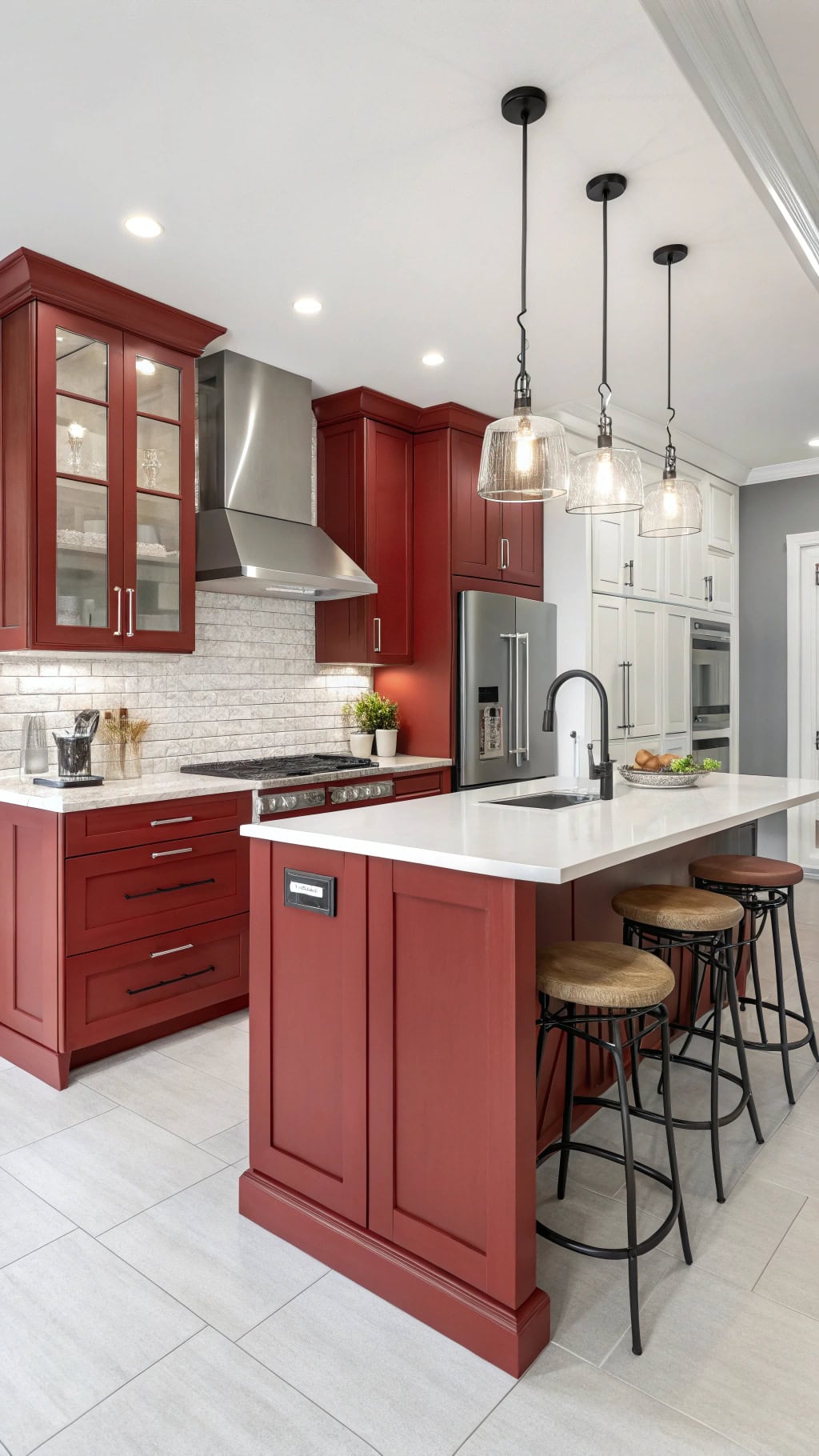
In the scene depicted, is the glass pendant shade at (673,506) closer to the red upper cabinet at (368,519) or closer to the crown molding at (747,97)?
the crown molding at (747,97)

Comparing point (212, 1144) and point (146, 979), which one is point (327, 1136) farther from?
point (146, 979)

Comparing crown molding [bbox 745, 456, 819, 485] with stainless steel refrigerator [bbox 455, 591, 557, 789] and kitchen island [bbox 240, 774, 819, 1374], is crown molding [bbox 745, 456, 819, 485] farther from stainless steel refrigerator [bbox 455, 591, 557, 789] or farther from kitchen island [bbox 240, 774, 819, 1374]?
kitchen island [bbox 240, 774, 819, 1374]

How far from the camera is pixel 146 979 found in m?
3.00

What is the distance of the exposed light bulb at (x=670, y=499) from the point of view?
288cm

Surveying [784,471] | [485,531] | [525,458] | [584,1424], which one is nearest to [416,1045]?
[584,1424]

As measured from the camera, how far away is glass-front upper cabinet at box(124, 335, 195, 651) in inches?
127

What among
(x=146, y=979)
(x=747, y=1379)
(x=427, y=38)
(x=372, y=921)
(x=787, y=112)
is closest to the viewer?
(x=747, y=1379)

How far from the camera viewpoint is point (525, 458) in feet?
7.27

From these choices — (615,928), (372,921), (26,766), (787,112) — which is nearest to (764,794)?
(615,928)

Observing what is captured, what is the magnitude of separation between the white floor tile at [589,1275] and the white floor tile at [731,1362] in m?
0.04

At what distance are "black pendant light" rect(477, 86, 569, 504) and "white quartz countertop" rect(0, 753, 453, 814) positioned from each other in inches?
60.5

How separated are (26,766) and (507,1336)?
8.01 feet

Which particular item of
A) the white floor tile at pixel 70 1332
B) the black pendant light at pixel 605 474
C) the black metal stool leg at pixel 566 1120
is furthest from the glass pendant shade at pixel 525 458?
the white floor tile at pixel 70 1332

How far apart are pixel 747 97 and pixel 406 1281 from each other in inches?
112
